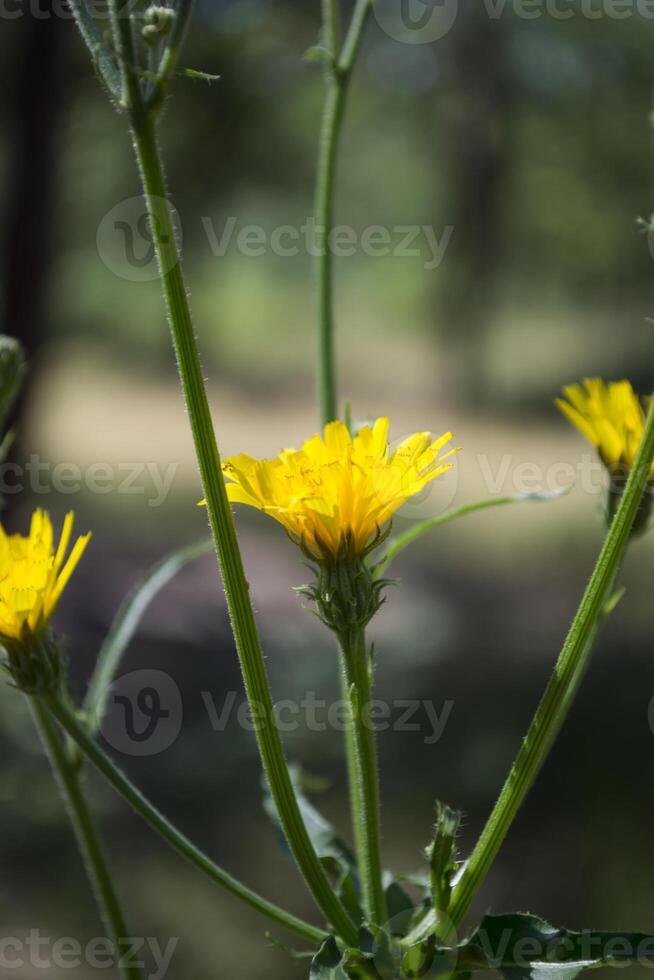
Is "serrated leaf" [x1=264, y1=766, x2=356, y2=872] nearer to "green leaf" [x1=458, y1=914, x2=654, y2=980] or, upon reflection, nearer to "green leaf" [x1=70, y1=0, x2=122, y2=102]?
"green leaf" [x1=458, y1=914, x2=654, y2=980]

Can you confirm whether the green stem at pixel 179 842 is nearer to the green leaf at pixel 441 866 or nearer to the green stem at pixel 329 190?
the green leaf at pixel 441 866

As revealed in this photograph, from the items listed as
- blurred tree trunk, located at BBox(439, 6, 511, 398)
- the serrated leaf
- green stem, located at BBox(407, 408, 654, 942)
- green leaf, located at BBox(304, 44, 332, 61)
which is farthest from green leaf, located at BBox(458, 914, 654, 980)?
blurred tree trunk, located at BBox(439, 6, 511, 398)

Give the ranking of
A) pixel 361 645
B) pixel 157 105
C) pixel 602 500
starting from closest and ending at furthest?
pixel 157 105 < pixel 361 645 < pixel 602 500

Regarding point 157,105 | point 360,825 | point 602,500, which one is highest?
point 157,105

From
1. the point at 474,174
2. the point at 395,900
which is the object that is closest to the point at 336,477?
the point at 395,900

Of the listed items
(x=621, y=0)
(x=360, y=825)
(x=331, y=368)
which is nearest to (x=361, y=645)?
(x=360, y=825)

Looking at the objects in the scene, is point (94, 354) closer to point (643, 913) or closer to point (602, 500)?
point (643, 913)

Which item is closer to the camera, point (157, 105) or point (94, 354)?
point (157, 105)

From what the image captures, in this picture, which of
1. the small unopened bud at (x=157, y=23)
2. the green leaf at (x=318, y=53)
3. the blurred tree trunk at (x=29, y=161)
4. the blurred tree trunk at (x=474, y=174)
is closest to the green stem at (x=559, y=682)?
the small unopened bud at (x=157, y=23)
